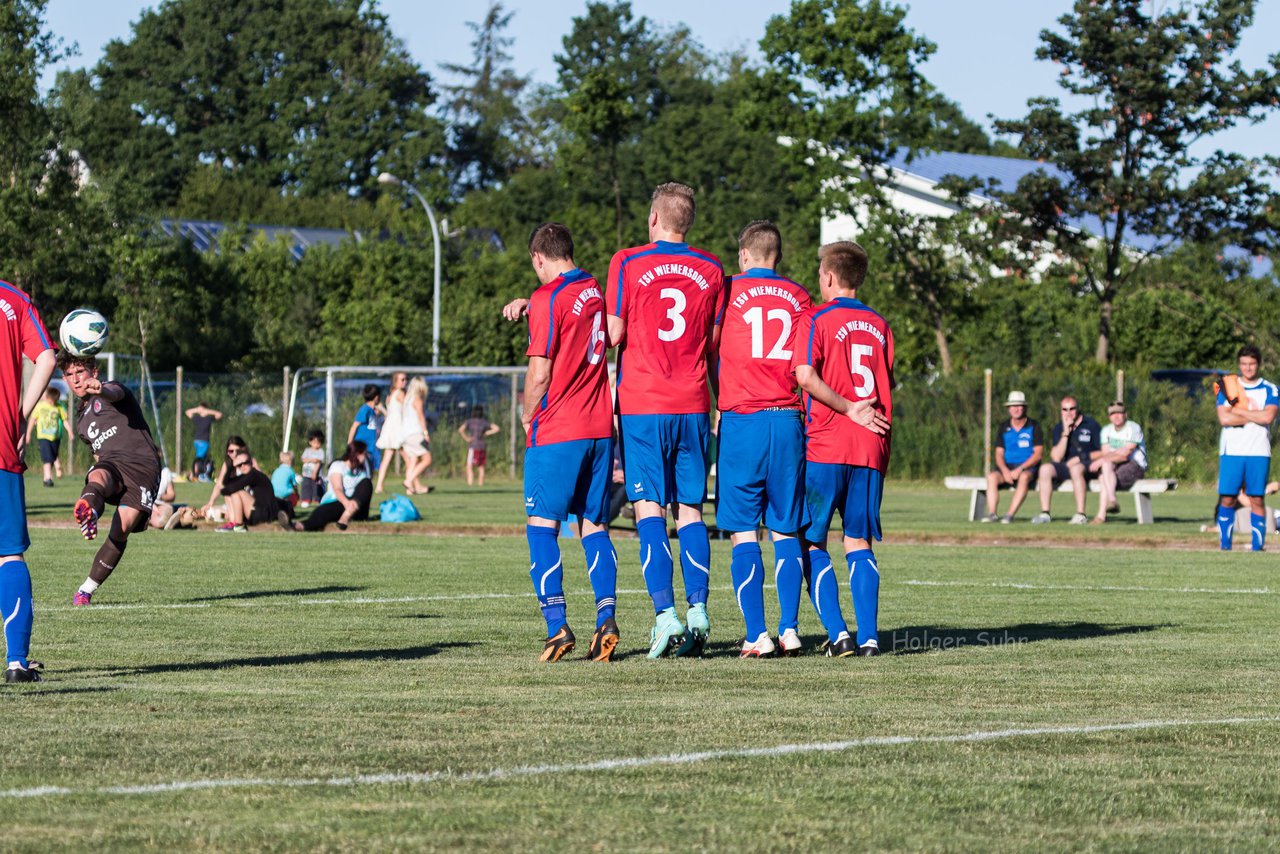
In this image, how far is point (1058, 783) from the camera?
6.25 metres

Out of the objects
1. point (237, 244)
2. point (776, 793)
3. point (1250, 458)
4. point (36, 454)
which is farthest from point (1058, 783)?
point (237, 244)

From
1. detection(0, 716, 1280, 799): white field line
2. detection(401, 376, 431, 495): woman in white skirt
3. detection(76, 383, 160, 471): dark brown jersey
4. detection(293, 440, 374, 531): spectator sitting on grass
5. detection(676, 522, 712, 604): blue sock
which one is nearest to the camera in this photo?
detection(0, 716, 1280, 799): white field line

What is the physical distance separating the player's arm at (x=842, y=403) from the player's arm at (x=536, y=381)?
121 cm

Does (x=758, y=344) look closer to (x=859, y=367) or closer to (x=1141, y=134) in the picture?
(x=859, y=367)

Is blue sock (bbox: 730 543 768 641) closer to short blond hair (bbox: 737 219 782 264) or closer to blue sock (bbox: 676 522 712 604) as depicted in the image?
blue sock (bbox: 676 522 712 604)

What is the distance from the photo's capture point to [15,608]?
8891mm

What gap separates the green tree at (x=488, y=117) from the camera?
348 feet

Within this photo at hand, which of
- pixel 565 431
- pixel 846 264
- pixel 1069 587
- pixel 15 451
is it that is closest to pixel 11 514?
pixel 15 451

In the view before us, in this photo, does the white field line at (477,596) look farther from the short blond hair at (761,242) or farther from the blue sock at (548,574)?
the short blond hair at (761,242)

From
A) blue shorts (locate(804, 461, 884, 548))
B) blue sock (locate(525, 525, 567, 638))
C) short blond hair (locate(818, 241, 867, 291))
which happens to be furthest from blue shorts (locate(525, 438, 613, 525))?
short blond hair (locate(818, 241, 867, 291))

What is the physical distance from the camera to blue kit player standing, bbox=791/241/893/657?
401 inches

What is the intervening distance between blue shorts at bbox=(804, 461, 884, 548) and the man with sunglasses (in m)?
15.5

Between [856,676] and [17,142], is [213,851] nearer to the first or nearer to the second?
[856,676]

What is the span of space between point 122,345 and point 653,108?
162 ft
